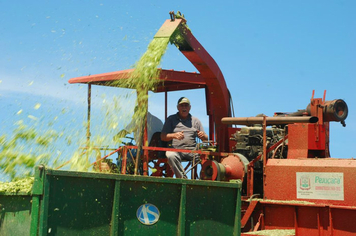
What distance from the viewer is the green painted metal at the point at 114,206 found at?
4012 mm

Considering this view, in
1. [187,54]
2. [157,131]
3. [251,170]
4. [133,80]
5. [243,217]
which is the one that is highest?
[187,54]

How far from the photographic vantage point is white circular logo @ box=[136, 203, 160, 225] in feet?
14.3

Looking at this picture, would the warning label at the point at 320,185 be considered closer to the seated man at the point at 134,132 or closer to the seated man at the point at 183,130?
the seated man at the point at 183,130

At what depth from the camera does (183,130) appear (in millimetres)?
8359

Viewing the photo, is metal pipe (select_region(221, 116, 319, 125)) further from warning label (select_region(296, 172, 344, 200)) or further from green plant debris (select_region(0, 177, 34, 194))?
green plant debris (select_region(0, 177, 34, 194))

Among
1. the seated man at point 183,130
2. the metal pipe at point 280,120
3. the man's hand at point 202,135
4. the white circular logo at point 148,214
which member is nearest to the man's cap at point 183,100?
the seated man at point 183,130

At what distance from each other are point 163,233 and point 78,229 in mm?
800

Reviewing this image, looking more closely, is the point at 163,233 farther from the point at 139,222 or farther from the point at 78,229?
the point at 78,229

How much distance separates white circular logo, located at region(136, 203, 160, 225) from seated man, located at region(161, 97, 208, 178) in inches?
137

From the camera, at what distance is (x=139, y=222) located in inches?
171

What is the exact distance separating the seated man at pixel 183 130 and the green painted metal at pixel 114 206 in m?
3.16

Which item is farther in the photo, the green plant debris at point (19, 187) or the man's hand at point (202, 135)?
the man's hand at point (202, 135)

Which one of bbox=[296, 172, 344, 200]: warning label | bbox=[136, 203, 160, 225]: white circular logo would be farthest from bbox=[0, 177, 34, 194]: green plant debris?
bbox=[296, 172, 344, 200]: warning label

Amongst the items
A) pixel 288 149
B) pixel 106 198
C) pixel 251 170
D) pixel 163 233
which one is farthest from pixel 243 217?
pixel 106 198
